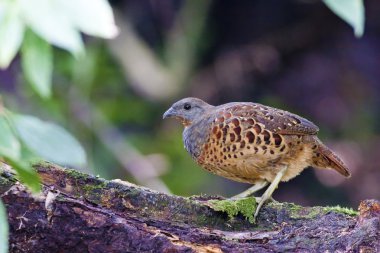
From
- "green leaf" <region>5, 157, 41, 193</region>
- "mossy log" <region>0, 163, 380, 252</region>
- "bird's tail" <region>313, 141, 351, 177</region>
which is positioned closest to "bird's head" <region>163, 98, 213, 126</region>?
"bird's tail" <region>313, 141, 351, 177</region>

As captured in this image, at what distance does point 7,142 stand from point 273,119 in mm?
3450

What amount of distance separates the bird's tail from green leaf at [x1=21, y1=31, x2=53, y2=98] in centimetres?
374

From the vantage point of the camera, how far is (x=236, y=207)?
11.6ft

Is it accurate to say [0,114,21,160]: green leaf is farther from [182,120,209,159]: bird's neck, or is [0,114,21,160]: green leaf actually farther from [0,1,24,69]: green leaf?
[182,120,209,159]: bird's neck

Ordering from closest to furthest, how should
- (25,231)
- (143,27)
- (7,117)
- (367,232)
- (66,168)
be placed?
(7,117) → (25,231) → (367,232) → (66,168) → (143,27)

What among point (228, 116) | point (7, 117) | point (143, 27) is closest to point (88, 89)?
point (143, 27)

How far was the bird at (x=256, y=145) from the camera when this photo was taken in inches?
175

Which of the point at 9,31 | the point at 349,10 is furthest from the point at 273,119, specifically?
the point at 9,31

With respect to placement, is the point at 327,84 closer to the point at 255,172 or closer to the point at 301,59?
the point at 301,59

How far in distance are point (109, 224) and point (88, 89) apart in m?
6.66

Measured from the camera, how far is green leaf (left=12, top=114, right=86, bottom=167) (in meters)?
1.16

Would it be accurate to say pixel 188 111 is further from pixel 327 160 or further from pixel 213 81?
pixel 213 81

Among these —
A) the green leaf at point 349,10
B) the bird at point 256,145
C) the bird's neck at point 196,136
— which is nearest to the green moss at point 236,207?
the bird at point 256,145

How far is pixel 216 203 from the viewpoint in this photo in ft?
11.3
